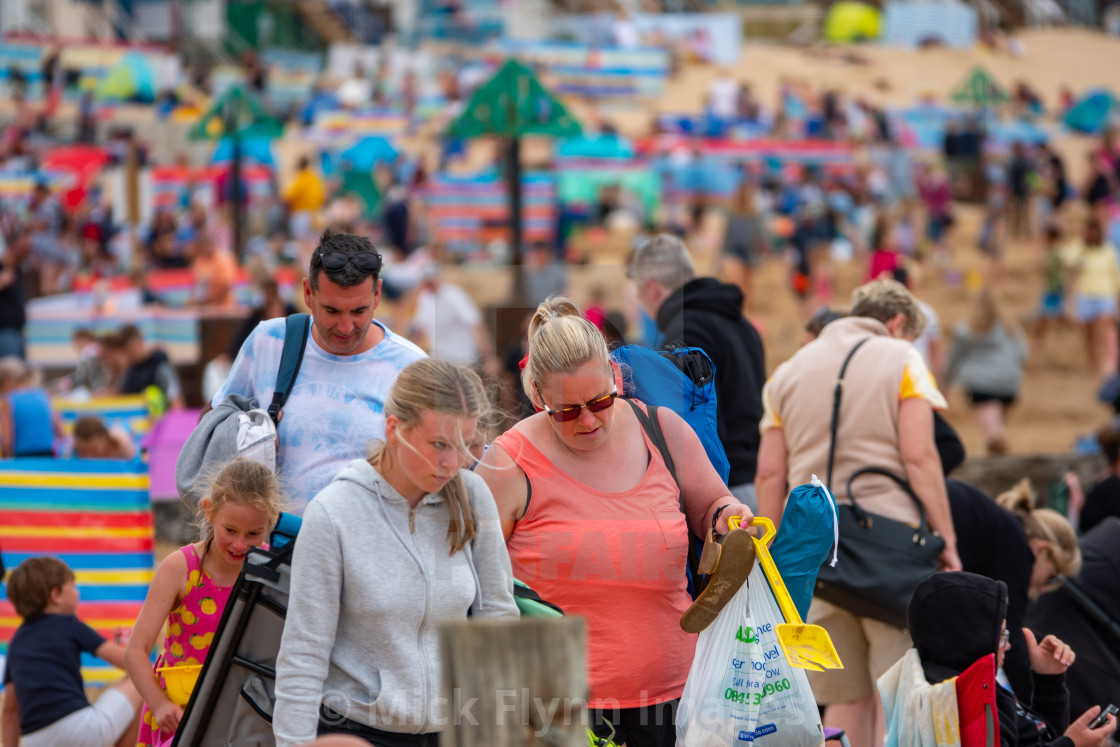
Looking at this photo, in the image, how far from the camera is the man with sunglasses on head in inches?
121

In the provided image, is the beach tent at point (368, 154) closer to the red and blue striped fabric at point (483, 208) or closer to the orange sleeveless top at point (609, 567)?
the red and blue striped fabric at point (483, 208)

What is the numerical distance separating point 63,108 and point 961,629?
2554 centimetres

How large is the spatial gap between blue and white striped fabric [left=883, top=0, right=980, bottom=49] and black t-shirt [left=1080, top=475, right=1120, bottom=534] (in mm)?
36015

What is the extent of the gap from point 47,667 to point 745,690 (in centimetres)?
254

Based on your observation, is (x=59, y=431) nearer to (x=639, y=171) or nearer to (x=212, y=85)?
(x=639, y=171)

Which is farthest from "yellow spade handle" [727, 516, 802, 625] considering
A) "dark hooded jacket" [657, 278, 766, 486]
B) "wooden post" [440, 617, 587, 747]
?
"dark hooded jacket" [657, 278, 766, 486]

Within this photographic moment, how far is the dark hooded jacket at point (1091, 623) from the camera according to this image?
4.36 metres

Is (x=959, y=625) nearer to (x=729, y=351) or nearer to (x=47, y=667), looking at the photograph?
(x=729, y=351)

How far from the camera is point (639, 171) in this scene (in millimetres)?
21562

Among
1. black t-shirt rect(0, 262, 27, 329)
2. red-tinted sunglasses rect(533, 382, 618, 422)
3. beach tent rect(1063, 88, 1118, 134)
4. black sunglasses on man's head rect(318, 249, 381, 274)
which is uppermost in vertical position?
beach tent rect(1063, 88, 1118, 134)

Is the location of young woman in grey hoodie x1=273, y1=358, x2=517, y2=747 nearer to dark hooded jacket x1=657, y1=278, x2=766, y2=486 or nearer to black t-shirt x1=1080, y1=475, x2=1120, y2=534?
dark hooded jacket x1=657, y1=278, x2=766, y2=486

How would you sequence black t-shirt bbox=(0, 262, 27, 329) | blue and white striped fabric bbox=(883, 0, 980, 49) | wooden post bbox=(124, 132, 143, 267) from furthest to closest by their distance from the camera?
1. blue and white striped fabric bbox=(883, 0, 980, 49)
2. wooden post bbox=(124, 132, 143, 267)
3. black t-shirt bbox=(0, 262, 27, 329)

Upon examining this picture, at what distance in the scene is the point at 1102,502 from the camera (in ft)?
18.7

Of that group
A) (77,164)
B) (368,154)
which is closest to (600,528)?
(368,154)
